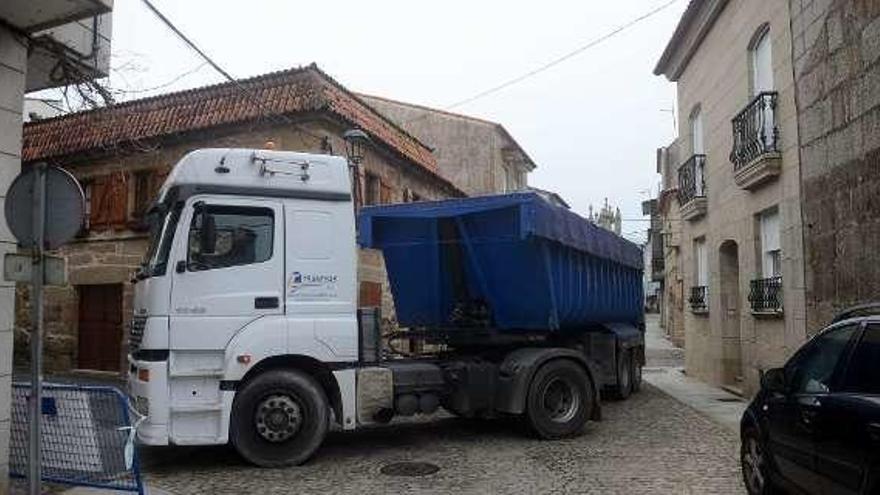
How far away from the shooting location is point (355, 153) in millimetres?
15641

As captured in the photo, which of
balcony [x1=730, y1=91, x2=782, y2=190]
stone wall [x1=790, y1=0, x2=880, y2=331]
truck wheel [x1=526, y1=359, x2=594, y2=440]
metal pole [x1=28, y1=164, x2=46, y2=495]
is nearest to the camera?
metal pole [x1=28, y1=164, x2=46, y2=495]

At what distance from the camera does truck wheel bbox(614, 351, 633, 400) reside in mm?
12758

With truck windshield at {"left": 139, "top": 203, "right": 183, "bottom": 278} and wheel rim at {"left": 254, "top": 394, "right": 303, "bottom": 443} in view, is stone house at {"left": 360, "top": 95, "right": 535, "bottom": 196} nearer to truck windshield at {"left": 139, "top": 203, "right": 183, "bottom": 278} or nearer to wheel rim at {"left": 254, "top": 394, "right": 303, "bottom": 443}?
truck windshield at {"left": 139, "top": 203, "right": 183, "bottom": 278}

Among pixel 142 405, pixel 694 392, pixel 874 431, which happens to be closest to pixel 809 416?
pixel 874 431

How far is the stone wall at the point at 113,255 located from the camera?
616 inches

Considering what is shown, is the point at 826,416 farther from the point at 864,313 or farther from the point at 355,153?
the point at 355,153

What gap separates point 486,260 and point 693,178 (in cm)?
916

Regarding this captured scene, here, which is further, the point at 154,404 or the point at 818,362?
the point at 154,404

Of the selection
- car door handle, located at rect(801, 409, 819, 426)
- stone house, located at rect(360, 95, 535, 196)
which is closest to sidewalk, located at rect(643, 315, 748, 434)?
car door handle, located at rect(801, 409, 819, 426)

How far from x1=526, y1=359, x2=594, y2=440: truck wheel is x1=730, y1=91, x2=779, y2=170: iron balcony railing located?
5061 millimetres

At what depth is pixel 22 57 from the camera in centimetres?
702

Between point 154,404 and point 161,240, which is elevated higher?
point 161,240

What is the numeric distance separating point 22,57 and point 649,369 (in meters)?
17.8

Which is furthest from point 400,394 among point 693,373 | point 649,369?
point 649,369
